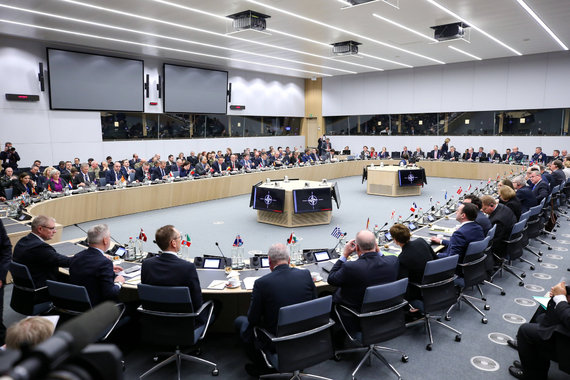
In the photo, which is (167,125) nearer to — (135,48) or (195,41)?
(135,48)

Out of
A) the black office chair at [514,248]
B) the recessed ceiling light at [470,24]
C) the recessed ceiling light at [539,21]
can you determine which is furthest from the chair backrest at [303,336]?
the recessed ceiling light at [539,21]

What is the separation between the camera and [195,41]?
38.3 feet

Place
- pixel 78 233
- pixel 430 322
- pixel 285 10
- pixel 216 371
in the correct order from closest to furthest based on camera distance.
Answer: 1. pixel 216 371
2. pixel 430 322
3. pixel 78 233
4. pixel 285 10

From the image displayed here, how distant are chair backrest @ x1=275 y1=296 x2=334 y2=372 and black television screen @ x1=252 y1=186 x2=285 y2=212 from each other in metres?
5.44

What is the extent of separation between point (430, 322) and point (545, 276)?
254 cm

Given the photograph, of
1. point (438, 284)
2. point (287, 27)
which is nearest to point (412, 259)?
point (438, 284)

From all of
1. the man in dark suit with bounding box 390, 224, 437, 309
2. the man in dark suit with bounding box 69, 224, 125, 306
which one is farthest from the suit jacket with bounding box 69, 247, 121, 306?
the man in dark suit with bounding box 390, 224, 437, 309

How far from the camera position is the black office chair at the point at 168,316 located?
3.05 m

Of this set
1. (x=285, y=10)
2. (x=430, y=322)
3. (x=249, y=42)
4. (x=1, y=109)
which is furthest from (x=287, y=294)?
(x=1, y=109)

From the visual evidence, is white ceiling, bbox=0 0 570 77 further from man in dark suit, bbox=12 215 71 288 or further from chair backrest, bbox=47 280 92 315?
chair backrest, bbox=47 280 92 315

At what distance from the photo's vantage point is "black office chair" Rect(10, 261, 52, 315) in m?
3.64

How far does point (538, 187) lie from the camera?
7.10m

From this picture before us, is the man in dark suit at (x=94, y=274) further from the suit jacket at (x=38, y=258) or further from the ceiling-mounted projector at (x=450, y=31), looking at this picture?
the ceiling-mounted projector at (x=450, y=31)

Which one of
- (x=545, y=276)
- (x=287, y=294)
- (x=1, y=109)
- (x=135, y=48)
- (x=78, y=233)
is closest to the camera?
(x=287, y=294)
